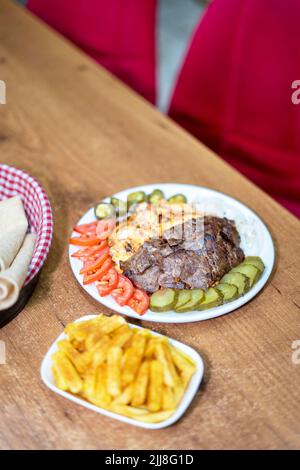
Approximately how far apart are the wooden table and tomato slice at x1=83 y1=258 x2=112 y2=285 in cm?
6

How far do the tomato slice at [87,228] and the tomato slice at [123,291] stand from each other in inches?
8.3

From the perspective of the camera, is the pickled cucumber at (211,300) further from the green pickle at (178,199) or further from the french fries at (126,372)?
the green pickle at (178,199)

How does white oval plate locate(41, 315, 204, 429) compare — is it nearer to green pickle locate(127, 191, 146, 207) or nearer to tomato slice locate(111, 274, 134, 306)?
tomato slice locate(111, 274, 134, 306)

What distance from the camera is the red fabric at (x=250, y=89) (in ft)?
6.98

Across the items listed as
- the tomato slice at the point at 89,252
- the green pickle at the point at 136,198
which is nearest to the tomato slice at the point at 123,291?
the tomato slice at the point at 89,252

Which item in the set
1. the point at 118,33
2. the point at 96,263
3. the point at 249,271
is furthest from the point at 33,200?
the point at 118,33

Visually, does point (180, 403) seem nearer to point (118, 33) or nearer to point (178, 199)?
point (178, 199)

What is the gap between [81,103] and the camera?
2.22m

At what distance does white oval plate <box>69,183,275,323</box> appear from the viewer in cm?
137

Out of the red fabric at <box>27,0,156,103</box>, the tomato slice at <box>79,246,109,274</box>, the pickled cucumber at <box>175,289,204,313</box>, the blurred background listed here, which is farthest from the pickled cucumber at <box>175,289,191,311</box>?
the red fabric at <box>27,0,156,103</box>

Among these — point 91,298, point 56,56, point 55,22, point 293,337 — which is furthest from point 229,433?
point 55,22

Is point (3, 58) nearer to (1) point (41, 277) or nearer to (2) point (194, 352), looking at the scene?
(1) point (41, 277)

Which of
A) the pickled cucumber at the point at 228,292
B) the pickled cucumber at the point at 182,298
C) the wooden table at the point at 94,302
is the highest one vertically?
the pickled cucumber at the point at 228,292
